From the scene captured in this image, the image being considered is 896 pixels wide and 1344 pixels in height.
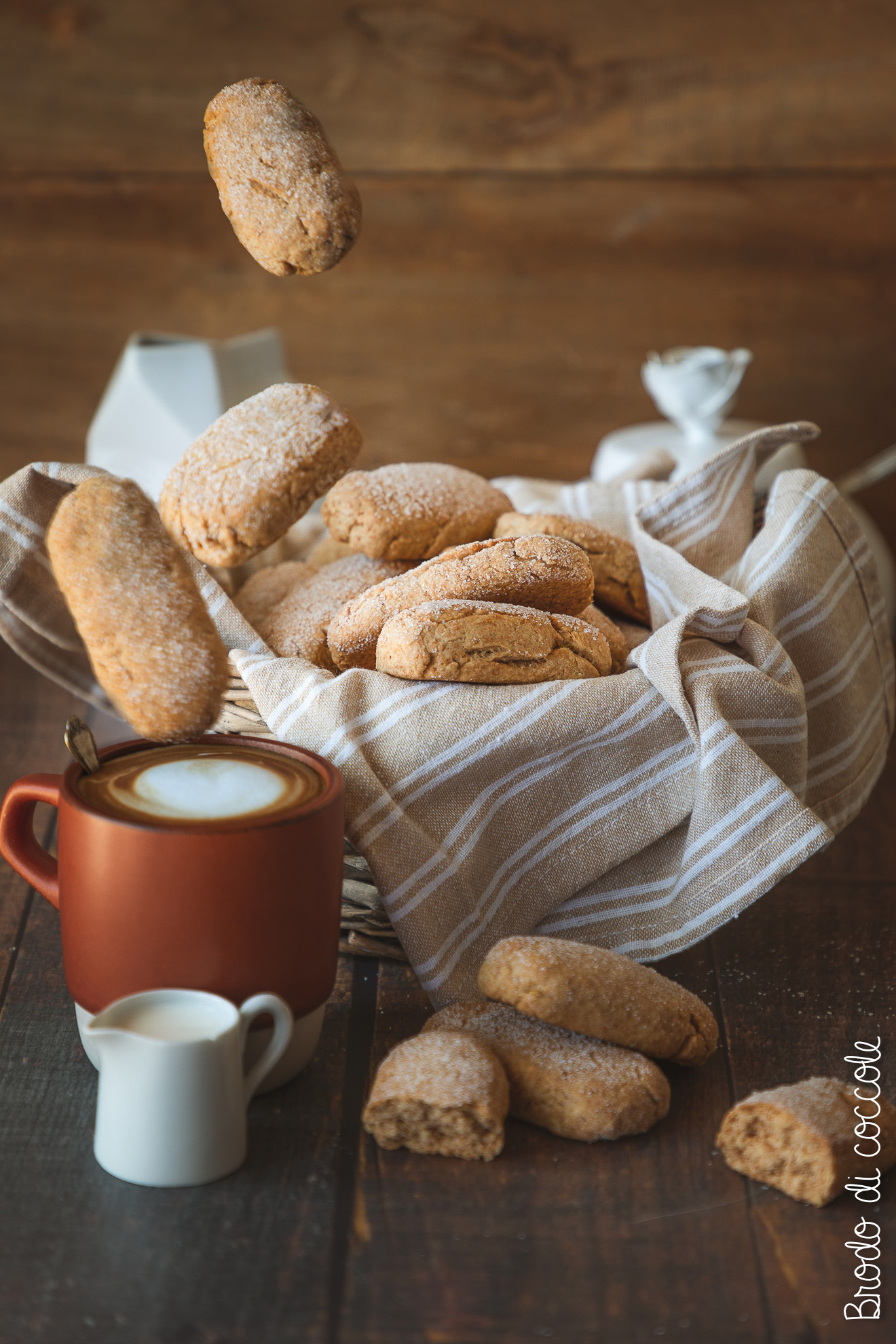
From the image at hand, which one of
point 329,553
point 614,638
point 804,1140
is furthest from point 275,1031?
point 329,553

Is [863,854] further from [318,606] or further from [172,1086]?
[172,1086]

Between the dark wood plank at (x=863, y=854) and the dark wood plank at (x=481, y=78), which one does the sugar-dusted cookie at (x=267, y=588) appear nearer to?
the dark wood plank at (x=863, y=854)

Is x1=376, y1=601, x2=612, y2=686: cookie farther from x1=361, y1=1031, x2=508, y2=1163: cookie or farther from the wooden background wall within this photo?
the wooden background wall

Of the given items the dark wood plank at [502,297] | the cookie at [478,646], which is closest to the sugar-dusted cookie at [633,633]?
the cookie at [478,646]

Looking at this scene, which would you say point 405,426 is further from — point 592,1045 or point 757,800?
point 592,1045

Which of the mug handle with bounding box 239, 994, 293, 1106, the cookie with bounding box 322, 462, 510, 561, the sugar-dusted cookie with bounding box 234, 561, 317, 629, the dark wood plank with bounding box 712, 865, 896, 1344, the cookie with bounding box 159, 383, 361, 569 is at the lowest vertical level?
the dark wood plank with bounding box 712, 865, 896, 1344

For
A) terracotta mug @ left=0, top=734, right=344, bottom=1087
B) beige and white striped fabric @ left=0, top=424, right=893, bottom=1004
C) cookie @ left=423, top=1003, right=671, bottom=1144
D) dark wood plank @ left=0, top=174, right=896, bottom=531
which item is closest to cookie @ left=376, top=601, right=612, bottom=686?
beige and white striped fabric @ left=0, top=424, right=893, bottom=1004

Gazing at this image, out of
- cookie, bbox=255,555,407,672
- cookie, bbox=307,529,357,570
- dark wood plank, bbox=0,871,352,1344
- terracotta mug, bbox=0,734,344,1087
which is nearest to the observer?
dark wood plank, bbox=0,871,352,1344
